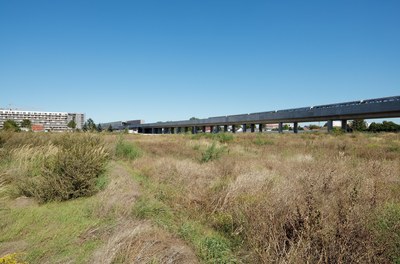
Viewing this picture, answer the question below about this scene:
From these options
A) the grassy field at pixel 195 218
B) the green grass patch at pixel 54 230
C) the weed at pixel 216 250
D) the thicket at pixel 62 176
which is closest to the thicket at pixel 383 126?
the grassy field at pixel 195 218

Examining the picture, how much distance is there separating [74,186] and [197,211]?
3.35m

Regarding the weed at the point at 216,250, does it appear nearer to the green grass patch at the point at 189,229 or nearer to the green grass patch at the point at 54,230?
the green grass patch at the point at 189,229

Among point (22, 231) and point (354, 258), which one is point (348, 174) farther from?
point (22, 231)

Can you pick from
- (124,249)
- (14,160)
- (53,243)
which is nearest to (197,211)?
(124,249)

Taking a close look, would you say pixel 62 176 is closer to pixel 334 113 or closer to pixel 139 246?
pixel 139 246

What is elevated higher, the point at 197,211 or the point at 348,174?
the point at 348,174

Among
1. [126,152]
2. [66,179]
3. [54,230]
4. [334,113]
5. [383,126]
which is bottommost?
[54,230]

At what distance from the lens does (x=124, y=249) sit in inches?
137

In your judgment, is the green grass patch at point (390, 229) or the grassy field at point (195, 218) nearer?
the green grass patch at point (390, 229)

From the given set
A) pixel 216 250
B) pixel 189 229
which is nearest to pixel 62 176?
pixel 189 229

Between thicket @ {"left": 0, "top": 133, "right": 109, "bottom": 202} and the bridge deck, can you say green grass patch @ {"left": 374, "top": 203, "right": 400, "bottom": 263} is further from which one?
the bridge deck

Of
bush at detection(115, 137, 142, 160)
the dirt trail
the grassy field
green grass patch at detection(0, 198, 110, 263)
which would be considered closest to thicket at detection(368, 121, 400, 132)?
bush at detection(115, 137, 142, 160)

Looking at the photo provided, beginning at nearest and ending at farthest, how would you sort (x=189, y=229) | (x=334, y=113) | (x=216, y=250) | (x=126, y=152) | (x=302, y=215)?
(x=302, y=215) → (x=216, y=250) → (x=189, y=229) → (x=126, y=152) → (x=334, y=113)

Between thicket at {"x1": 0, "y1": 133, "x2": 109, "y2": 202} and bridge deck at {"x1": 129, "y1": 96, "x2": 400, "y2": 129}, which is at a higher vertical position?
bridge deck at {"x1": 129, "y1": 96, "x2": 400, "y2": 129}
